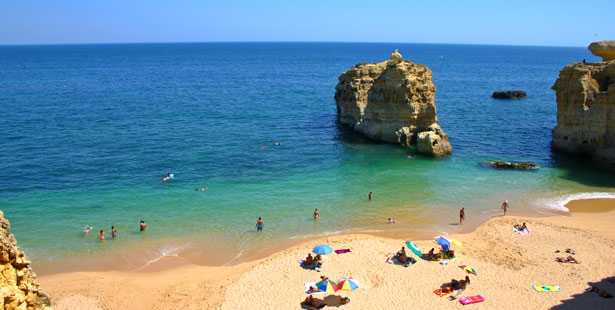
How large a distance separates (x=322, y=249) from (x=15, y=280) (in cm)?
1597

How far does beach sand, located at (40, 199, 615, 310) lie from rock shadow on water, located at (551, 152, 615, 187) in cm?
1223

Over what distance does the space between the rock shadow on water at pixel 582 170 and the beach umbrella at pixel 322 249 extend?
2685 cm

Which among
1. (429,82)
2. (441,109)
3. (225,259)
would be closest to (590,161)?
(429,82)

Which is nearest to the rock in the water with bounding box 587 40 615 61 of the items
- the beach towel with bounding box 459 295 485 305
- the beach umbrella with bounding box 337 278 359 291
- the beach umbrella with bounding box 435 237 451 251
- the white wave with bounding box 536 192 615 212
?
the white wave with bounding box 536 192 615 212

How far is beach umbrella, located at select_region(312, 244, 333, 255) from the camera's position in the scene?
24.5 m

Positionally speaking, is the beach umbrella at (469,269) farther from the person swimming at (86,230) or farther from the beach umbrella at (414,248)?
the person swimming at (86,230)

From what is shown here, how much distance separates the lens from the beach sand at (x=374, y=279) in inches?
818

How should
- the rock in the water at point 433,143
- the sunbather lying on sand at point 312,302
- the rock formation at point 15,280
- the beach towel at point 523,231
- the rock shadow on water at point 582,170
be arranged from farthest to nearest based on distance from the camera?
1. the rock in the water at point 433,143
2. the rock shadow on water at point 582,170
3. the beach towel at point 523,231
4. the sunbather lying on sand at point 312,302
5. the rock formation at point 15,280

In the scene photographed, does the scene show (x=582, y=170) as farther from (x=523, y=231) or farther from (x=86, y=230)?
(x=86, y=230)

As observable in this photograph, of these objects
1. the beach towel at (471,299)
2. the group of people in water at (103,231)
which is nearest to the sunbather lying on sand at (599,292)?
the beach towel at (471,299)

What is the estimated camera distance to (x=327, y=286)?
70.2 feet

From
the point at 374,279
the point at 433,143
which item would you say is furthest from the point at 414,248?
the point at 433,143

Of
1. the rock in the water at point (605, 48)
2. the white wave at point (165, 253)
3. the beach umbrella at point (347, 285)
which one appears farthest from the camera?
the rock in the water at point (605, 48)

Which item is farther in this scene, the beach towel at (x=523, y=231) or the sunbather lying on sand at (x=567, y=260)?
the beach towel at (x=523, y=231)
